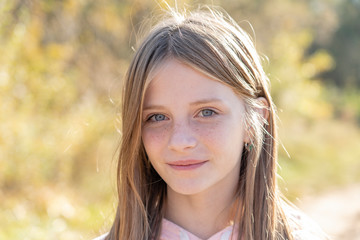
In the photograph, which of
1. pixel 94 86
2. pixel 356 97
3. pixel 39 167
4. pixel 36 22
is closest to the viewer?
pixel 39 167

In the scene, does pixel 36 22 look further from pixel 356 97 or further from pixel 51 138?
pixel 356 97

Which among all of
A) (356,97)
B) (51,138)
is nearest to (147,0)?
(51,138)

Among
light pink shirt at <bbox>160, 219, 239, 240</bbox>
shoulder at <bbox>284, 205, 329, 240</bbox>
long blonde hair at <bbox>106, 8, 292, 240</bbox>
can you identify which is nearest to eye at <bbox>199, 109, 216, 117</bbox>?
long blonde hair at <bbox>106, 8, 292, 240</bbox>

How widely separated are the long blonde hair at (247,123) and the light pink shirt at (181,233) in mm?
26

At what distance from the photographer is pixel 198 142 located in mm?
1938

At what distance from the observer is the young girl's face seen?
1922 millimetres

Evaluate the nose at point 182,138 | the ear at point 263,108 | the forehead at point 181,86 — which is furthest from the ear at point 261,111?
the nose at point 182,138

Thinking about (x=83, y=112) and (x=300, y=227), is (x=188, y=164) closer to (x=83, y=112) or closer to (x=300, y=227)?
(x=300, y=227)

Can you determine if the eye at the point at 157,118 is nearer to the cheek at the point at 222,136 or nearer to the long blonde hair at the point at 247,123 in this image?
the long blonde hair at the point at 247,123

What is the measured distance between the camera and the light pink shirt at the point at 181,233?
204 cm

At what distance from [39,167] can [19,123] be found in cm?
72

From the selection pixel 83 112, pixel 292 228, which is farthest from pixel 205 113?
pixel 83 112

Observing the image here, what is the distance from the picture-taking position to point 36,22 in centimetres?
657

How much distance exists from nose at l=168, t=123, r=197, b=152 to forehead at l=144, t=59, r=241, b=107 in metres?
0.10
